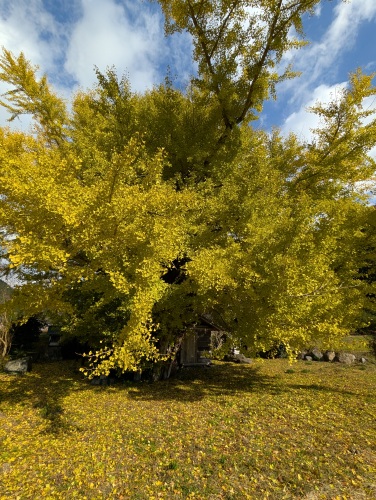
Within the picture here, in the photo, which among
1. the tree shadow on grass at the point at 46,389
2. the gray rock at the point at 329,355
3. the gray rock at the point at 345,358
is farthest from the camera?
the gray rock at the point at 329,355

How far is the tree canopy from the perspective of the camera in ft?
16.5

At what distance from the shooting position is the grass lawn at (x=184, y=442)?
14.2 feet

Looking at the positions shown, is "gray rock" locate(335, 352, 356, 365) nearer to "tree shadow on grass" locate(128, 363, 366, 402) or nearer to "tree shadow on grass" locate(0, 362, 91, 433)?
"tree shadow on grass" locate(128, 363, 366, 402)

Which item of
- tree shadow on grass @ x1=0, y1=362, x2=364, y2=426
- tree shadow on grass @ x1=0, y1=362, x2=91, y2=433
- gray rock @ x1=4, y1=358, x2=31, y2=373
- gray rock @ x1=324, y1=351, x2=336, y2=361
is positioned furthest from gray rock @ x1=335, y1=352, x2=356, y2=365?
gray rock @ x1=4, y1=358, x2=31, y2=373

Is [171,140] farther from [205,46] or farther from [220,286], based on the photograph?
[220,286]

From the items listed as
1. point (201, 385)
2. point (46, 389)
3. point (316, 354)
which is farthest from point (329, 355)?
point (46, 389)

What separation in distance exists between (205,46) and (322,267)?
708cm

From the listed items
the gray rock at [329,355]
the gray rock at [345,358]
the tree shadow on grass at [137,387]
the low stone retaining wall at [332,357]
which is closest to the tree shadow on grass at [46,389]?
the tree shadow on grass at [137,387]

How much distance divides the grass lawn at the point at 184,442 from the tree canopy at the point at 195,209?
1489mm

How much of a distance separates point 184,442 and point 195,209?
505 cm

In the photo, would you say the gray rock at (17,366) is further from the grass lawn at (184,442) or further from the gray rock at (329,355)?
the gray rock at (329,355)

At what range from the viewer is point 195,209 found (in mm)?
7418

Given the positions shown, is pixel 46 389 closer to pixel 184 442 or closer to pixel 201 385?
pixel 201 385

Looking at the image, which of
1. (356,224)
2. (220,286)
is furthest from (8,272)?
(356,224)
